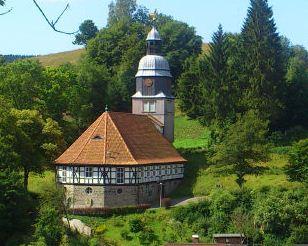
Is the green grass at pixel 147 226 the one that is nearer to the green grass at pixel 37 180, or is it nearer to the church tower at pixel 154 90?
the green grass at pixel 37 180

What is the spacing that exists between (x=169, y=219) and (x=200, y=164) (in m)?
11.3

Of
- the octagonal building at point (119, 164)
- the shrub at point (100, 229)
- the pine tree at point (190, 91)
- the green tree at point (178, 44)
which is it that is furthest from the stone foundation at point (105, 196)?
the green tree at point (178, 44)

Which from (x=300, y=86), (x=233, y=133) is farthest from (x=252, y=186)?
(x=300, y=86)

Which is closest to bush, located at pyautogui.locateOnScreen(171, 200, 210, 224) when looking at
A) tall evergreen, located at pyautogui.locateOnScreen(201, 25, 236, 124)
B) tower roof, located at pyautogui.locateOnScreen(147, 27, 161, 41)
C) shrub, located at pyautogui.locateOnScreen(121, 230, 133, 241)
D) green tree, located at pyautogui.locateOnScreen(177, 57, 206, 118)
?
shrub, located at pyautogui.locateOnScreen(121, 230, 133, 241)

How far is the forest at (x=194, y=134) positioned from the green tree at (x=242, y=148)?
0.24 ft

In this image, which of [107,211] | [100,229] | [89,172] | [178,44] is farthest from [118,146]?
[178,44]

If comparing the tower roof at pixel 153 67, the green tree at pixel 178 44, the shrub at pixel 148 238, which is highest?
the green tree at pixel 178 44

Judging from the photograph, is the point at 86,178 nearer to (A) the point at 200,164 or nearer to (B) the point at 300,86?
(A) the point at 200,164

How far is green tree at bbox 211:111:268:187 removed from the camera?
40312 millimetres

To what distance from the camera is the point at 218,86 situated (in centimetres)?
5212

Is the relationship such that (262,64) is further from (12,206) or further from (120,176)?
(12,206)

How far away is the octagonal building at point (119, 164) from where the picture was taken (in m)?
41.5

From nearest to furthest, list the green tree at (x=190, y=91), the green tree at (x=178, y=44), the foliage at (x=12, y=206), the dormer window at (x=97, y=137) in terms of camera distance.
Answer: the foliage at (x=12, y=206) < the dormer window at (x=97, y=137) < the green tree at (x=190, y=91) < the green tree at (x=178, y=44)

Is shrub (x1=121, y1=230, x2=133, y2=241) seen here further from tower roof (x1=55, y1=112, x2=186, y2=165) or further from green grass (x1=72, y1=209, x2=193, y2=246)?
tower roof (x1=55, y1=112, x2=186, y2=165)
